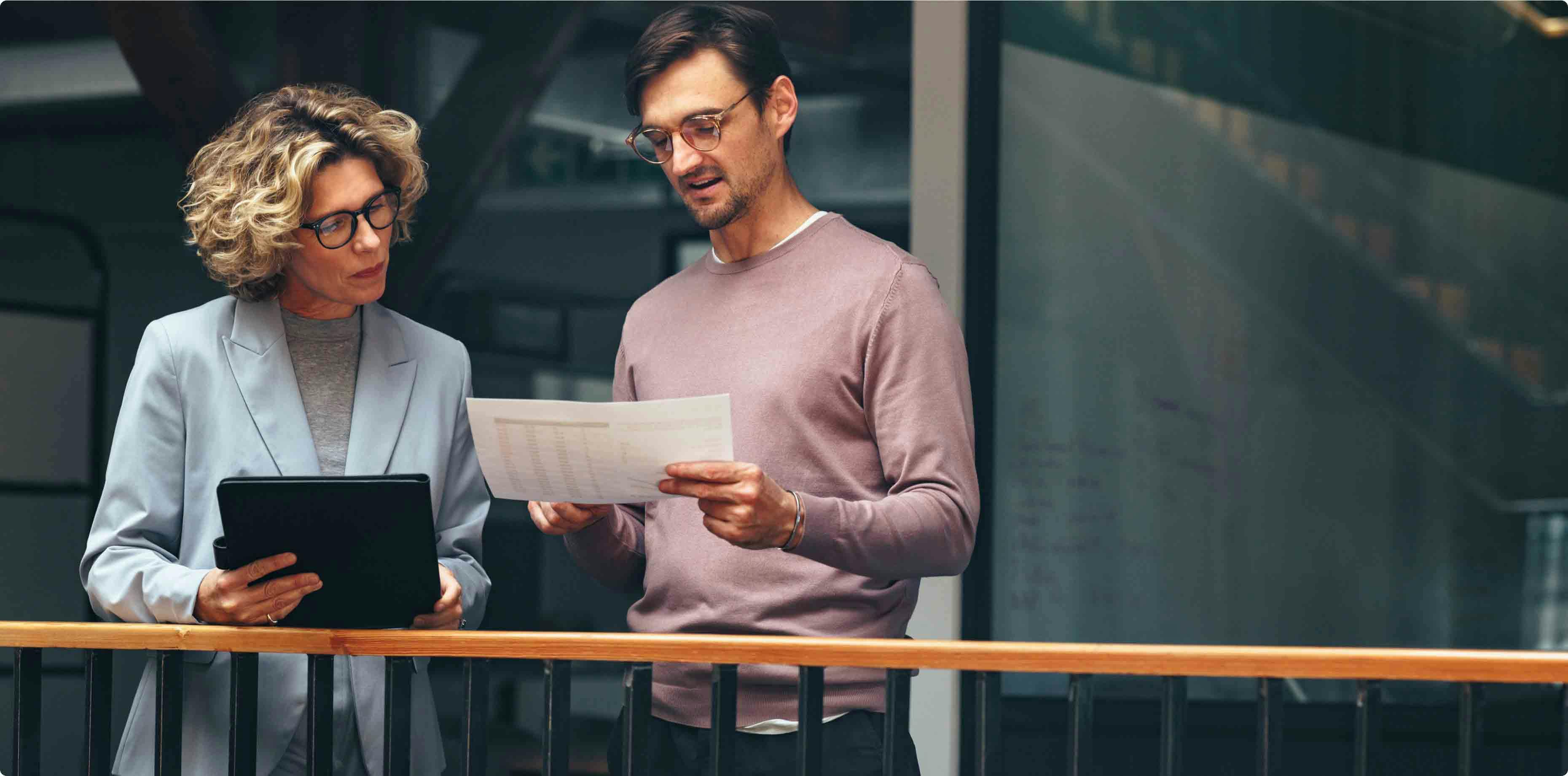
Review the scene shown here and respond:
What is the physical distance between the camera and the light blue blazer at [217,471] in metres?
1.88

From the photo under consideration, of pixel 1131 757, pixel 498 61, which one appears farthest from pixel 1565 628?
pixel 498 61

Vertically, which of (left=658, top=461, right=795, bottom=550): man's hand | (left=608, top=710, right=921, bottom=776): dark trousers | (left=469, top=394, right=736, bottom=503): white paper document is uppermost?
(left=469, top=394, right=736, bottom=503): white paper document

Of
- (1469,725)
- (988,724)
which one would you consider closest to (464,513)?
(988,724)

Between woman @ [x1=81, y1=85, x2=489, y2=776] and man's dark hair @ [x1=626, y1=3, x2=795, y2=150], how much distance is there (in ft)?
1.12

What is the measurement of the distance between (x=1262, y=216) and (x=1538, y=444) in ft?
2.94

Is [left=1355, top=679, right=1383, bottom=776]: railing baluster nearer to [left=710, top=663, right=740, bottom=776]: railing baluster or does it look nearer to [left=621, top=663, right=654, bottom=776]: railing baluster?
[left=710, top=663, right=740, bottom=776]: railing baluster

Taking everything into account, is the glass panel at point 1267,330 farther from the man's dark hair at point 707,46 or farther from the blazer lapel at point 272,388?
the blazer lapel at point 272,388

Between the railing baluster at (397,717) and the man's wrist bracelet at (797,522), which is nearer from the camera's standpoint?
the man's wrist bracelet at (797,522)

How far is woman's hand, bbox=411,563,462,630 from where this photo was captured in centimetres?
188

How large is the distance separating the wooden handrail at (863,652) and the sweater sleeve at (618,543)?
0.76ft

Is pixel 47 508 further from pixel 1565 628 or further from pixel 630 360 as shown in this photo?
pixel 1565 628

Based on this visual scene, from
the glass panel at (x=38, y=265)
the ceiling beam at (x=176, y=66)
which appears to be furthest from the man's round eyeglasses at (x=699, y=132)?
the glass panel at (x=38, y=265)

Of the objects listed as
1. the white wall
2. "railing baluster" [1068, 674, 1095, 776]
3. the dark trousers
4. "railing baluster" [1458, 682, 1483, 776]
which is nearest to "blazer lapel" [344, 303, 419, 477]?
the dark trousers

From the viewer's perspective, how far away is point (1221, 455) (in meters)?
3.81
